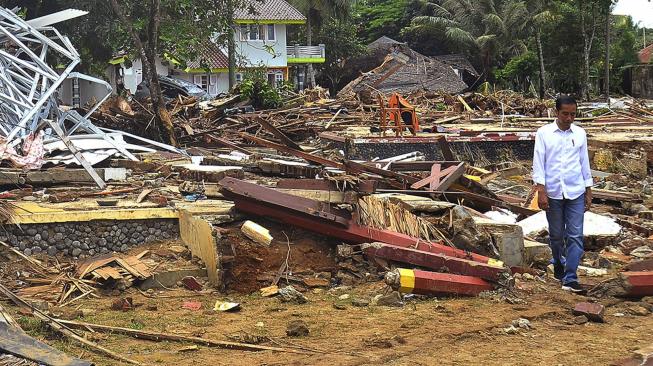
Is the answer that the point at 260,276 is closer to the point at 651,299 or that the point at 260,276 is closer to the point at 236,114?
the point at 651,299

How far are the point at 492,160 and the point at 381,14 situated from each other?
48741 millimetres

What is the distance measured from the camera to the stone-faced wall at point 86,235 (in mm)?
9375

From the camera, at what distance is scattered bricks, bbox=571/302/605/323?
6559 millimetres

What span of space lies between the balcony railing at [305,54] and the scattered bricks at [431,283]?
147 feet

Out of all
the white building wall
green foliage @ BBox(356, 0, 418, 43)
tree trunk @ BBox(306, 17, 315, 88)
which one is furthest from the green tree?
the white building wall

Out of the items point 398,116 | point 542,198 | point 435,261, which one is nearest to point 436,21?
point 398,116

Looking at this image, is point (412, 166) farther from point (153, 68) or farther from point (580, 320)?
point (153, 68)

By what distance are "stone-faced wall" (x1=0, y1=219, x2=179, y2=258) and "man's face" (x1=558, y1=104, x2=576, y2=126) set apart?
15.6 feet

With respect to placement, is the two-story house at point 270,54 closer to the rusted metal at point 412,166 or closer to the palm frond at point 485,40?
the palm frond at point 485,40

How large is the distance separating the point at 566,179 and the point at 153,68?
14.2 m

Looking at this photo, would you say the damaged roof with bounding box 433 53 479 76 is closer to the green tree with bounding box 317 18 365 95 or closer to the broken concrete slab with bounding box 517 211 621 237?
the green tree with bounding box 317 18 365 95

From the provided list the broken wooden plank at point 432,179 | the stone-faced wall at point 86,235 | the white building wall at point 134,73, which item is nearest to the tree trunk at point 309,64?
the white building wall at point 134,73

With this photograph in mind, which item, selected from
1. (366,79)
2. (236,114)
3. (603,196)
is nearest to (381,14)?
(366,79)

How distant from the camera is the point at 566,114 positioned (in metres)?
7.37
